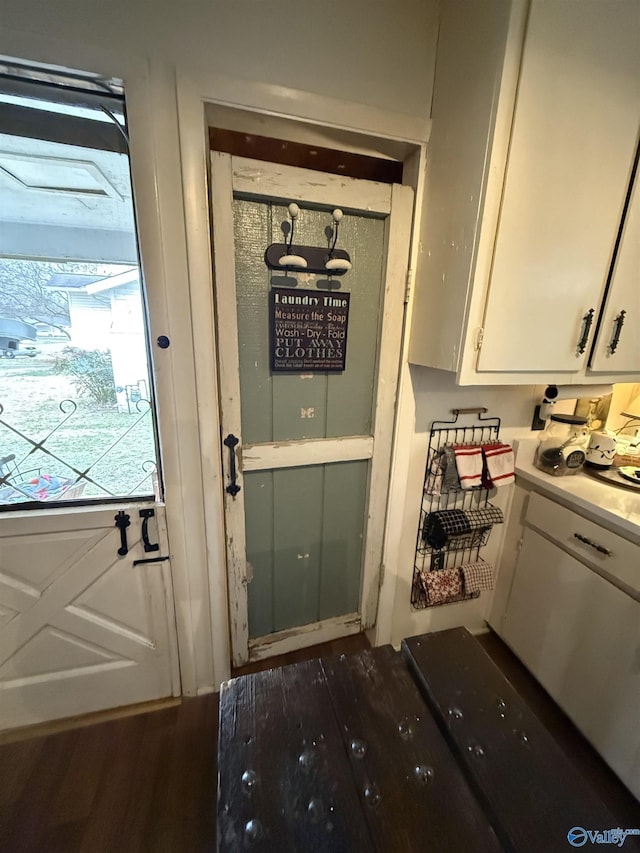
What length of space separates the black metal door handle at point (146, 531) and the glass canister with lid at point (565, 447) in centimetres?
162

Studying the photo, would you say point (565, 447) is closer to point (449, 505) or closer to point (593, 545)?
point (593, 545)

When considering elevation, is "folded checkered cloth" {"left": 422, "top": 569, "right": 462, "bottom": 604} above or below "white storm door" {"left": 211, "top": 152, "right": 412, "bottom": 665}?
below

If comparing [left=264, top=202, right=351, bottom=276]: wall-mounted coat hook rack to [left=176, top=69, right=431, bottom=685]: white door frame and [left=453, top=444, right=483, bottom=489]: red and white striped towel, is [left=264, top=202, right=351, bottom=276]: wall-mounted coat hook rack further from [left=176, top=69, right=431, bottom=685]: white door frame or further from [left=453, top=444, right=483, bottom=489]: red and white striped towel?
[left=453, top=444, right=483, bottom=489]: red and white striped towel

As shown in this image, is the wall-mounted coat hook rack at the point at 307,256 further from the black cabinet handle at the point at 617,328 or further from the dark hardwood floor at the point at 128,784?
the dark hardwood floor at the point at 128,784

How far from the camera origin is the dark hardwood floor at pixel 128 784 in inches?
41.1

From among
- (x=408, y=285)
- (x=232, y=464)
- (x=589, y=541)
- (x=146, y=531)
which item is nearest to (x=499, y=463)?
(x=589, y=541)

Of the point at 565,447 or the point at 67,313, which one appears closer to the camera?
the point at 67,313

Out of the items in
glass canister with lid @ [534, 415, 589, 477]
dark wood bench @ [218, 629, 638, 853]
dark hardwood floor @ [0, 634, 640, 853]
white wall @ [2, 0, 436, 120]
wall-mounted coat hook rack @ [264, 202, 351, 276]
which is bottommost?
dark hardwood floor @ [0, 634, 640, 853]

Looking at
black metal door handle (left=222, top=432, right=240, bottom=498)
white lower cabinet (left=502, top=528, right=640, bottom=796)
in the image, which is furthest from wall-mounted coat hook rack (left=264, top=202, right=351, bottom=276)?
white lower cabinet (left=502, top=528, right=640, bottom=796)

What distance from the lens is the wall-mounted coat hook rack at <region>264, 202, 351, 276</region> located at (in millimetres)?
1106

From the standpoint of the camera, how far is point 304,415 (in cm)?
133

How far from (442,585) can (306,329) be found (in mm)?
1305

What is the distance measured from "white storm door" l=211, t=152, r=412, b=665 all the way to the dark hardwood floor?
34 centimetres

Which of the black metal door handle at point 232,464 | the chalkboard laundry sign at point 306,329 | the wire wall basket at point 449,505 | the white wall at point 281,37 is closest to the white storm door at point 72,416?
the white wall at point 281,37
